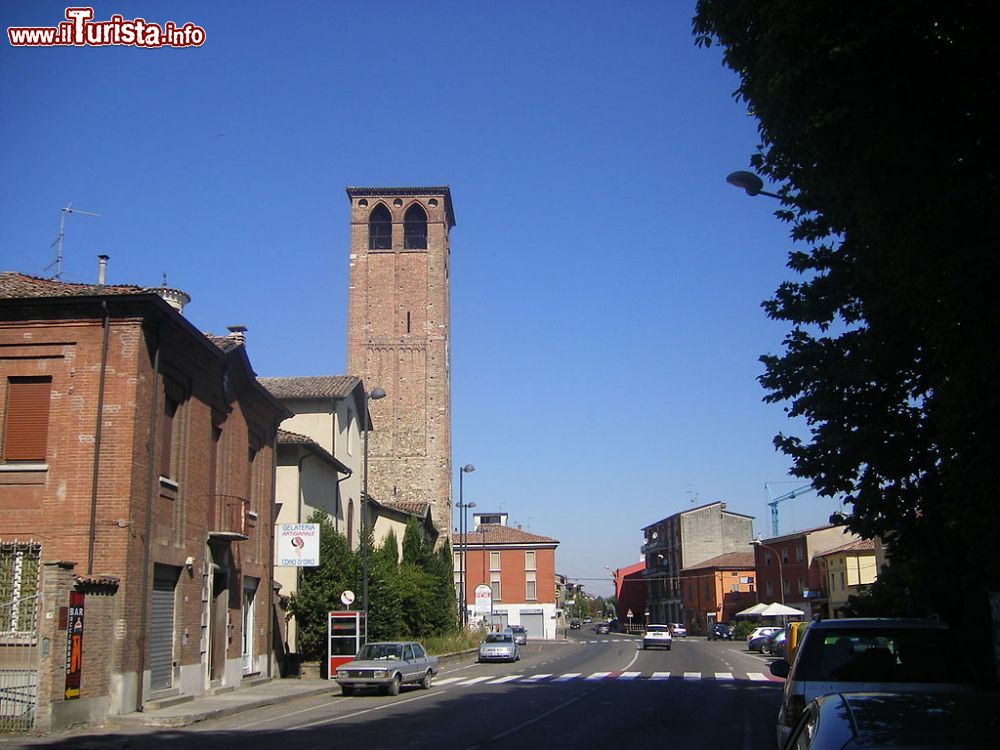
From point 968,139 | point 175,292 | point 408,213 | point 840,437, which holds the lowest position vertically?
point 840,437

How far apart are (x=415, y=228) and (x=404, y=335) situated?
8.91 meters

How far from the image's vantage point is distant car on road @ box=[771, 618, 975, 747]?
778 cm

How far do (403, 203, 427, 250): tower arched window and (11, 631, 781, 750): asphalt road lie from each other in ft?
148

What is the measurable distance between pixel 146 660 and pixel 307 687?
26.4ft

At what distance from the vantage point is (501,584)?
92375 mm

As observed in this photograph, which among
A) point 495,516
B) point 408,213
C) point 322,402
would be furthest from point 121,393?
point 495,516

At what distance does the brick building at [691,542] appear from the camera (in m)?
111

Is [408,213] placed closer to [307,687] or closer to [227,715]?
[307,687]

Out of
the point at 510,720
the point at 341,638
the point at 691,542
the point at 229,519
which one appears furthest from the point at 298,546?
the point at 691,542

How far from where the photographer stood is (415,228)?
7225 cm

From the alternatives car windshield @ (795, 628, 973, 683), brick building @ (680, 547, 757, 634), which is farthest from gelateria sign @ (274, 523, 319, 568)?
brick building @ (680, 547, 757, 634)

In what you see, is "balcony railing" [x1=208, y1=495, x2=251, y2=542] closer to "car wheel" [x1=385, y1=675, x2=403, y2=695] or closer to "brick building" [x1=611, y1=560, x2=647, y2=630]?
"car wheel" [x1=385, y1=675, x2=403, y2=695]

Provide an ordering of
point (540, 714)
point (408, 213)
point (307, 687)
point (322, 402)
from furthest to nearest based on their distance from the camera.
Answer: point (408, 213)
point (322, 402)
point (307, 687)
point (540, 714)

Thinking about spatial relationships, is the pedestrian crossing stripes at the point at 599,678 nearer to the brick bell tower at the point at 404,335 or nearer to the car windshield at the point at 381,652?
the car windshield at the point at 381,652
